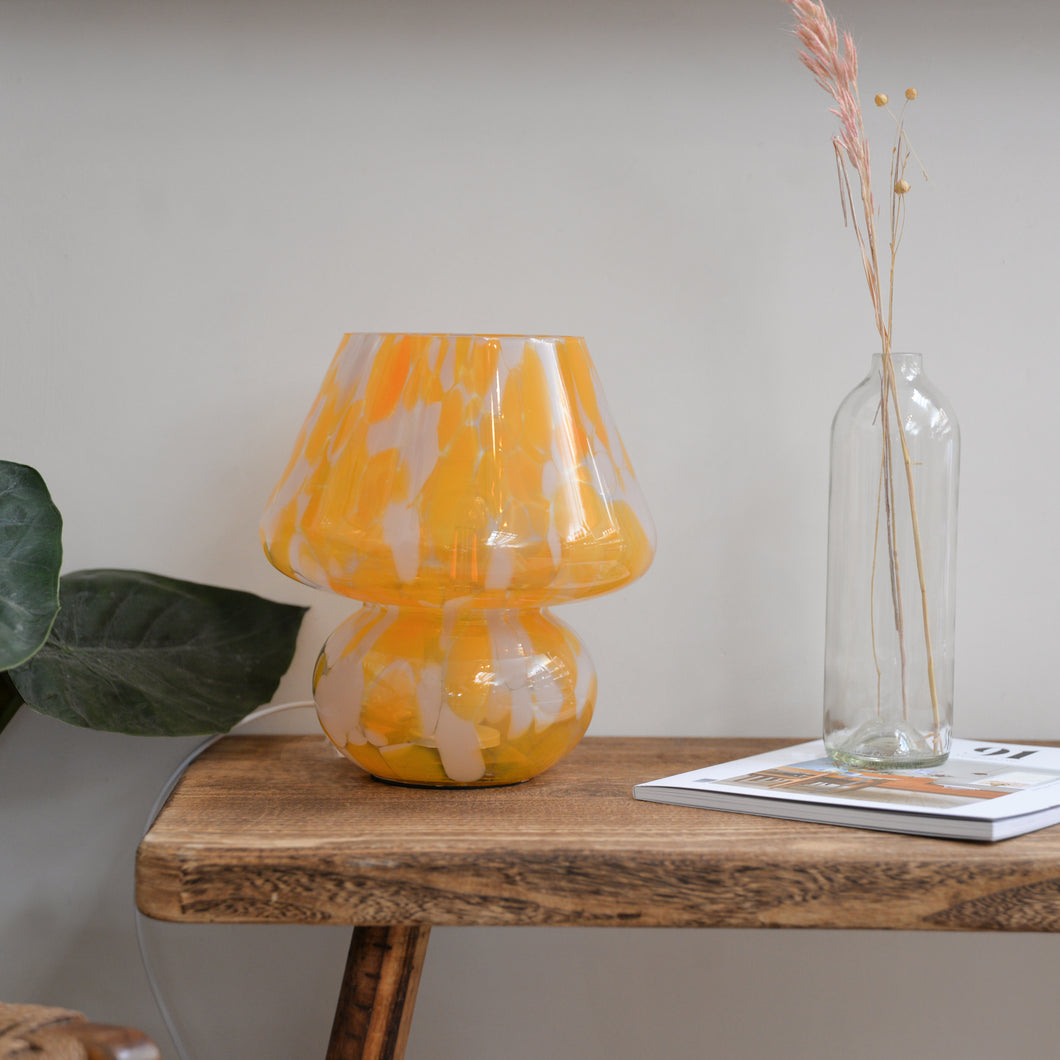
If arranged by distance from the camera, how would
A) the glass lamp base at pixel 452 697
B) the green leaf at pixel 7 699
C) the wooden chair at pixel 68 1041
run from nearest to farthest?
the wooden chair at pixel 68 1041, the glass lamp base at pixel 452 697, the green leaf at pixel 7 699

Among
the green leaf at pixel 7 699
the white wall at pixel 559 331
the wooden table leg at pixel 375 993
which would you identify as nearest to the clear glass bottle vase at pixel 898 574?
the white wall at pixel 559 331

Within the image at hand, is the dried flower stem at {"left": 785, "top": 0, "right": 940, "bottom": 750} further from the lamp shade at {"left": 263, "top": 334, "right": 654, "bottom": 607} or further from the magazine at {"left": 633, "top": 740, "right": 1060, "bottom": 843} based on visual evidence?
the lamp shade at {"left": 263, "top": 334, "right": 654, "bottom": 607}

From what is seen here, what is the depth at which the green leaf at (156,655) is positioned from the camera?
77 cm

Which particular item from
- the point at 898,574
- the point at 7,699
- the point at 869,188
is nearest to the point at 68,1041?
the point at 7,699

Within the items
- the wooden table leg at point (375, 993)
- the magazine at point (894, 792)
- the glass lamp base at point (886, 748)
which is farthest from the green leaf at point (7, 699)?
the glass lamp base at point (886, 748)

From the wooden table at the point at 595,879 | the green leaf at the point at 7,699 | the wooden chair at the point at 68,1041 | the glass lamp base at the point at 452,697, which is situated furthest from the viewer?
the green leaf at the point at 7,699

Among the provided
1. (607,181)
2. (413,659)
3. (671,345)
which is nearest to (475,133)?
(607,181)

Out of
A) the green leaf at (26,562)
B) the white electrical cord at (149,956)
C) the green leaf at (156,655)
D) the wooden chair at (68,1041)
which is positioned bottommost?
the white electrical cord at (149,956)

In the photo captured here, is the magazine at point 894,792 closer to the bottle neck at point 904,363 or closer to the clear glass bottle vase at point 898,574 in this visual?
the clear glass bottle vase at point 898,574

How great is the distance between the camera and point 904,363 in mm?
783

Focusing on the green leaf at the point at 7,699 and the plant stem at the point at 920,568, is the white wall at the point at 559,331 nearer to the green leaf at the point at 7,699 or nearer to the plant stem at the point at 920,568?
the green leaf at the point at 7,699

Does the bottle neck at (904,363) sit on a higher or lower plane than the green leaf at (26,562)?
higher

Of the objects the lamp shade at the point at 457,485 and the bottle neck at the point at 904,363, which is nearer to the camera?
the lamp shade at the point at 457,485

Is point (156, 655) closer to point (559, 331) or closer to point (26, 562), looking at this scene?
point (26, 562)
